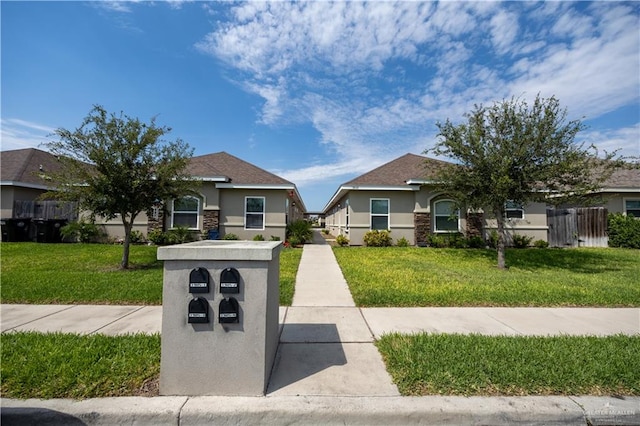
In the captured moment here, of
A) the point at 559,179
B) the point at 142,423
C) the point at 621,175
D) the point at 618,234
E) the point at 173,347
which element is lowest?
the point at 142,423

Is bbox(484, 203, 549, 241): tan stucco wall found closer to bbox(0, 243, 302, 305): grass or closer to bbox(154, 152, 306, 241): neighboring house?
bbox(154, 152, 306, 241): neighboring house

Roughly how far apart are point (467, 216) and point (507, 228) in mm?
2325

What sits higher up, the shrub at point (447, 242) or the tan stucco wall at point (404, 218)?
the tan stucco wall at point (404, 218)

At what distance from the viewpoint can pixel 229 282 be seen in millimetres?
2953

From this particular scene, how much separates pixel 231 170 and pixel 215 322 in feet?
50.1

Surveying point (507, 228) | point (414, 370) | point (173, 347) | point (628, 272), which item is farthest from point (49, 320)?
point (507, 228)

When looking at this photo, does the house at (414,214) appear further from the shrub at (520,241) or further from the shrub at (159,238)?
the shrub at (159,238)

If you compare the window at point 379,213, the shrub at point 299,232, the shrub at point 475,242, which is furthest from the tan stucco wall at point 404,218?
the shrub at point 299,232

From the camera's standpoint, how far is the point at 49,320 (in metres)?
4.99

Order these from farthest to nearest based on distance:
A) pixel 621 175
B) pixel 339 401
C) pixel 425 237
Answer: pixel 621 175, pixel 425 237, pixel 339 401

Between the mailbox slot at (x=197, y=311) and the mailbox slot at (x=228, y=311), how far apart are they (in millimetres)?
137

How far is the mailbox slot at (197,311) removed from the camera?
9.61 ft

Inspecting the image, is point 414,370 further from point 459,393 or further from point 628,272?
point 628,272

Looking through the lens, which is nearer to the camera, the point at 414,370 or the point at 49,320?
the point at 414,370
